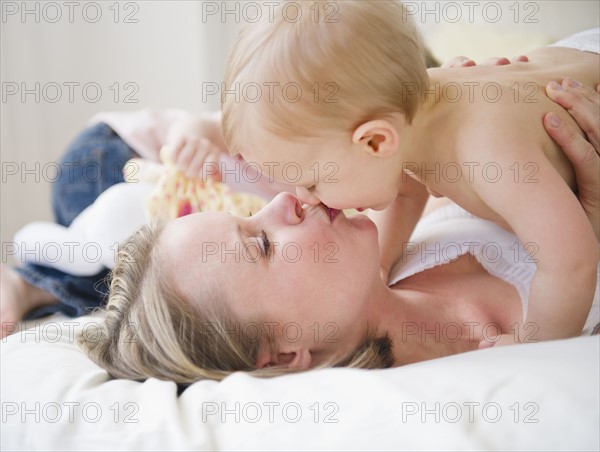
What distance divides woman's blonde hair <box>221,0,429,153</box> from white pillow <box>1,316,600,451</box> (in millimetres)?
328

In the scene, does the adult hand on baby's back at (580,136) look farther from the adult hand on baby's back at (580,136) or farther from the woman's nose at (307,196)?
the woman's nose at (307,196)

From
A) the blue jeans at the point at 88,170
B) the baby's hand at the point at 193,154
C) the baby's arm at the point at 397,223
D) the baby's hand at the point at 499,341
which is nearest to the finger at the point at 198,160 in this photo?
the baby's hand at the point at 193,154

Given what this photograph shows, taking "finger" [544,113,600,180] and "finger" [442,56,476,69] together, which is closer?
"finger" [544,113,600,180]

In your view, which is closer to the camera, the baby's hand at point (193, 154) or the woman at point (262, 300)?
the woman at point (262, 300)

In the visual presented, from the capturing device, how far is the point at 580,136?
1.10 m

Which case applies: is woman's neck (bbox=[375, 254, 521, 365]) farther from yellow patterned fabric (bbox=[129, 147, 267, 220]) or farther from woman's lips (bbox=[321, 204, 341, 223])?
yellow patterned fabric (bbox=[129, 147, 267, 220])

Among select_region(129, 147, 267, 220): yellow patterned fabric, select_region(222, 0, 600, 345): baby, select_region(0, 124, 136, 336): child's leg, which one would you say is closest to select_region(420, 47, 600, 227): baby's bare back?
select_region(222, 0, 600, 345): baby

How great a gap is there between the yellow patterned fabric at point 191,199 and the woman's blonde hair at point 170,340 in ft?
1.97

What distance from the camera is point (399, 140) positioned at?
0.97 metres

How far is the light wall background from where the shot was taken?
2.30 m

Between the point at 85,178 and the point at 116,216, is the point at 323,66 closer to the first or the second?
the point at 116,216

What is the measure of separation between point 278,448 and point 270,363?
306mm

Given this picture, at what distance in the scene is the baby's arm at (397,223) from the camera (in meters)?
1.37

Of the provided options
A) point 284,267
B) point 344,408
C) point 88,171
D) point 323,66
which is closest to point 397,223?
point 284,267
